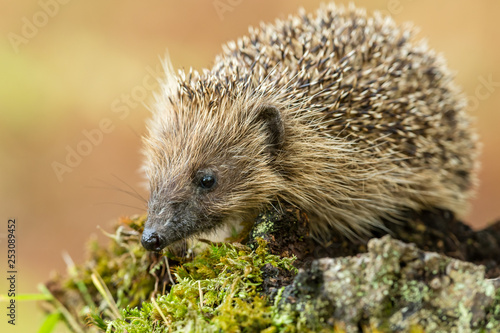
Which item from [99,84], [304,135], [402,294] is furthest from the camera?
[99,84]

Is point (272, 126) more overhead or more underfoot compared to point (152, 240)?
more overhead

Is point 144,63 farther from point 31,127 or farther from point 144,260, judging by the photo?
point 144,260

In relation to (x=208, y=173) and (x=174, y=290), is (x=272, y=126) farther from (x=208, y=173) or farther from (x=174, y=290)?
(x=174, y=290)

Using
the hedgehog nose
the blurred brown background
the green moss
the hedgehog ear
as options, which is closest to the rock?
the green moss

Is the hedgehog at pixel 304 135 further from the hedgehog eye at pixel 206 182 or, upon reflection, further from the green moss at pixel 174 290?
the green moss at pixel 174 290

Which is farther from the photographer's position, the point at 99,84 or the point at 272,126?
the point at 99,84

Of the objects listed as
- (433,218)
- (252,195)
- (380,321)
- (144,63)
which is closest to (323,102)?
(252,195)

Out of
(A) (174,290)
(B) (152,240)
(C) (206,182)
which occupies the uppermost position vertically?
(C) (206,182)

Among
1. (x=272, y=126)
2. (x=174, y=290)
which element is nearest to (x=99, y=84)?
(x=272, y=126)
